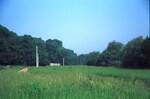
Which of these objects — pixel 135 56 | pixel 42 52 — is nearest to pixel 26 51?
pixel 42 52

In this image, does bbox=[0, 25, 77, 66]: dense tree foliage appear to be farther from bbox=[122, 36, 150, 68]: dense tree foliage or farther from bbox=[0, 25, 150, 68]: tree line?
bbox=[122, 36, 150, 68]: dense tree foliage

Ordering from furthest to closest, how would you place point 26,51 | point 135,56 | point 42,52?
1. point 135,56
2. point 26,51
3. point 42,52

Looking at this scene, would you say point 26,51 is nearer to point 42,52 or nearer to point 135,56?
point 42,52

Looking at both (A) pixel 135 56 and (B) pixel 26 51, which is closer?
(B) pixel 26 51

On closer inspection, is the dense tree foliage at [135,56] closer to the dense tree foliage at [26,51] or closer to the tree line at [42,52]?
the tree line at [42,52]

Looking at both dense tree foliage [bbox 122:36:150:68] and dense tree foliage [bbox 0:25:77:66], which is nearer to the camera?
dense tree foliage [bbox 0:25:77:66]

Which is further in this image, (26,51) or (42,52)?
(26,51)

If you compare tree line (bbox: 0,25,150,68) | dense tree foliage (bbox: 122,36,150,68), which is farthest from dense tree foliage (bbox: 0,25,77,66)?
dense tree foliage (bbox: 122,36,150,68)

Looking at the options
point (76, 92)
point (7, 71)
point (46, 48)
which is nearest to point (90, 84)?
point (76, 92)

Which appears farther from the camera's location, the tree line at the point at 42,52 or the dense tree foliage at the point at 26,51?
the dense tree foliage at the point at 26,51

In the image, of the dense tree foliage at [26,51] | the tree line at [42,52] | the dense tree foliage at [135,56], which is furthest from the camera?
the dense tree foliage at [135,56]

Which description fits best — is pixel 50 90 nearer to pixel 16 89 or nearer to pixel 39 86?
pixel 39 86

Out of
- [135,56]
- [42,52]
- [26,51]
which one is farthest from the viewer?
[135,56]

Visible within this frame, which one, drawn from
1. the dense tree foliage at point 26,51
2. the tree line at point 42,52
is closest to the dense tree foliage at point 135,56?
the tree line at point 42,52
